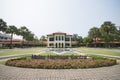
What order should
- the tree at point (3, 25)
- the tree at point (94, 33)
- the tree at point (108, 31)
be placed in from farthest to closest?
the tree at point (94, 33), the tree at point (108, 31), the tree at point (3, 25)

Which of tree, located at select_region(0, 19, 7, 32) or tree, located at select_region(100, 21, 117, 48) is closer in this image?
tree, located at select_region(0, 19, 7, 32)

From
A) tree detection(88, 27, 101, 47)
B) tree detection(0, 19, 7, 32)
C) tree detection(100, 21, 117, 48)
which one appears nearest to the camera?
tree detection(0, 19, 7, 32)

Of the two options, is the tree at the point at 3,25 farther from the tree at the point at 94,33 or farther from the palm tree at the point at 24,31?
the tree at the point at 94,33

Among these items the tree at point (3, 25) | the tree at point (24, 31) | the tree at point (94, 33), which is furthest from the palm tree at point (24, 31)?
the tree at point (94, 33)

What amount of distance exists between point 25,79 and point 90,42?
6657cm

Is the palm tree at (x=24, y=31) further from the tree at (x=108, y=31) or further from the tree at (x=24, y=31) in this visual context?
the tree at (x=108, y=31)

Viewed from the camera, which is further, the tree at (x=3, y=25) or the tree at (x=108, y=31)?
the tree at (x=108, y=31)

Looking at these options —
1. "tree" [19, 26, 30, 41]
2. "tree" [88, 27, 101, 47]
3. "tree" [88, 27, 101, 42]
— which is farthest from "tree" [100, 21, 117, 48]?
"tree" [19, 26, 30, 41]

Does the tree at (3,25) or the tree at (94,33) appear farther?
the tree at (94,33)

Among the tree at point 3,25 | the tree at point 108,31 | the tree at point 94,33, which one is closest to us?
the tree at point 3,25

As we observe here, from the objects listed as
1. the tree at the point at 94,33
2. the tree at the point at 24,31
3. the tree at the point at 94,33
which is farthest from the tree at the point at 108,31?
the tree at the point at 24,31

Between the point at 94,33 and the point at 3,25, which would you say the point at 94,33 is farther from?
the point at 3,25

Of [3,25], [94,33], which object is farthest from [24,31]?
[94,33]

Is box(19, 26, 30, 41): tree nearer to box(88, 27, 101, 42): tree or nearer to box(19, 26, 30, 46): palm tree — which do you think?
box(19, 26, 30, 46): palm tree
